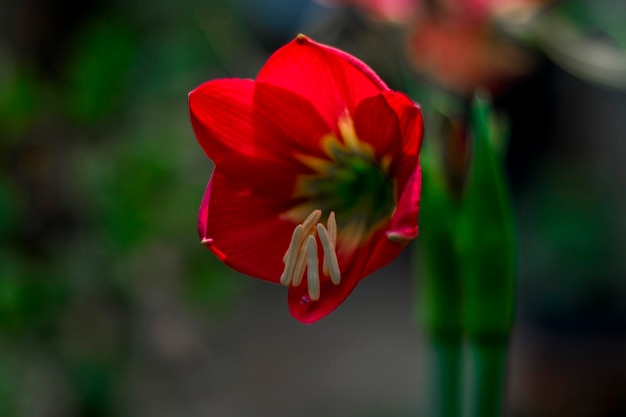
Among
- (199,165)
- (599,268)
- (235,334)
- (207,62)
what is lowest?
(235,334)

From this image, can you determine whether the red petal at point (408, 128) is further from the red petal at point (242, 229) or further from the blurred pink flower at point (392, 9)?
the blurred pink flower at point (392, 9)

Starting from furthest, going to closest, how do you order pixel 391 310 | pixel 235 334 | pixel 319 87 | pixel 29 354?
pixel 391 310 < pixel 235 334 < pixel 29 354 < pixel 319 87

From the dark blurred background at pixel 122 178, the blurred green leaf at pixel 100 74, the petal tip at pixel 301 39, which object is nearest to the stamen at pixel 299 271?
the petal tip at pixel 301 39

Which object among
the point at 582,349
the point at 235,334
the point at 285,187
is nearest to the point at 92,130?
the point at 285,187

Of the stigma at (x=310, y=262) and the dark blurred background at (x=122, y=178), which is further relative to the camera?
the dark blurred background at (x=122, y=178)


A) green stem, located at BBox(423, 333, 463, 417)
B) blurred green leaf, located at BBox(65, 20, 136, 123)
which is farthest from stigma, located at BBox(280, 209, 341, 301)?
blurred green leaf, located at BBox(65, 20, 136, 123)

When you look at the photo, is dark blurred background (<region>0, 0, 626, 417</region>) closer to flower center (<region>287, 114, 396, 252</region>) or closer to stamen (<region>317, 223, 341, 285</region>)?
flower center (<region>287, 114, 396, 252</region>)

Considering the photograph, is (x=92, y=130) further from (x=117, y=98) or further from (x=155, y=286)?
(x=155, y=286)
